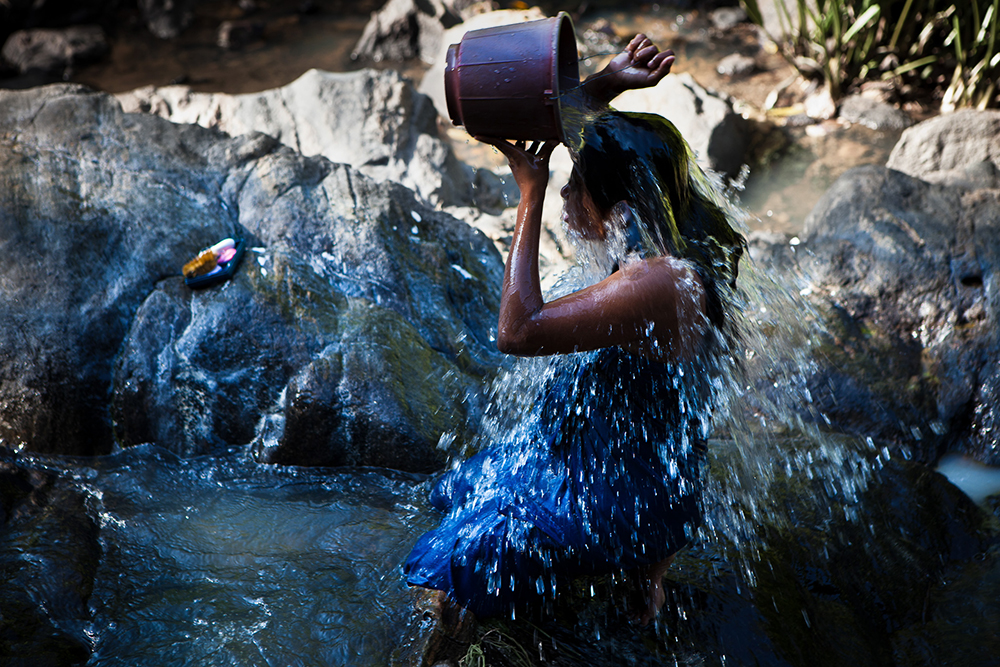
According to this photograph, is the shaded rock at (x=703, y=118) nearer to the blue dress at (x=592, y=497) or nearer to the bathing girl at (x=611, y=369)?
the bathing girl at (x=611, y=369)

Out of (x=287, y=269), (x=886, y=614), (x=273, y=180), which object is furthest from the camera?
(x=273, y=180)

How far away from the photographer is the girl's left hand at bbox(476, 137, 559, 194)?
195cm

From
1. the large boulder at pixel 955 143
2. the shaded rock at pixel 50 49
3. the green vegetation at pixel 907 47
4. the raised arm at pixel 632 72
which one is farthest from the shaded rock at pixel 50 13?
the raised arm at pixel 632 72

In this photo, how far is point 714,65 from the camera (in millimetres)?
8805

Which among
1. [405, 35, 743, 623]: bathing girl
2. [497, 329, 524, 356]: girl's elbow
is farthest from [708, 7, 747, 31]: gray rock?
[497, 329, 524, 356]: girl's elbow

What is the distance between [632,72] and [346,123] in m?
4.44

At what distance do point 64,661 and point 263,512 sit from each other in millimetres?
857

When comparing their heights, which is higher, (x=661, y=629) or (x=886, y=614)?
(x=661, y=629)

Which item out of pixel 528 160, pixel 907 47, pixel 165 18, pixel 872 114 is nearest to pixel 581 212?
A: pixel 528 160

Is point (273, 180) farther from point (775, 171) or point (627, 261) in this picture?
point (775, 171)

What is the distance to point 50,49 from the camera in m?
9.62

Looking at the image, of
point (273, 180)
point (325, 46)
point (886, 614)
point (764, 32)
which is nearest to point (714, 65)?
point (764, 32)

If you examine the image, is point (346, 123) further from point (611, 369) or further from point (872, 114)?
point (872, 114)

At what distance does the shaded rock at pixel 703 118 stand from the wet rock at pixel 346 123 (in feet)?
6.34
